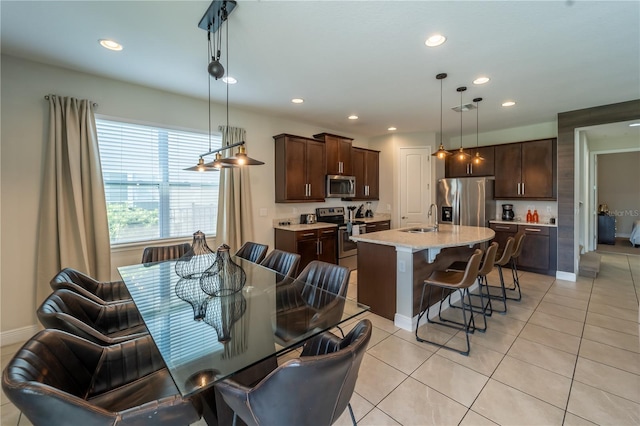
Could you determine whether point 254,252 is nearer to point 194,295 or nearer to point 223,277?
point 223,277

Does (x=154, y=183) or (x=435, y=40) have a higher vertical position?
(x=435, y=40)

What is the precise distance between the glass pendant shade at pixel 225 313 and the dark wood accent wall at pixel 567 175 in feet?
16.7

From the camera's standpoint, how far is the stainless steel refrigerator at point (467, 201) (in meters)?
5.18

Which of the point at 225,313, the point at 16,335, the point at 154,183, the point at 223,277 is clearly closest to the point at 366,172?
the point at 154,183

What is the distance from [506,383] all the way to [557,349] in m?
0.87

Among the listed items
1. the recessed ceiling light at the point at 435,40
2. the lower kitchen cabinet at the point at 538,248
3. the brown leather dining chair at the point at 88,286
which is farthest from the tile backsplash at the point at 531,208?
the brown leather dining chair at the point at 88,286

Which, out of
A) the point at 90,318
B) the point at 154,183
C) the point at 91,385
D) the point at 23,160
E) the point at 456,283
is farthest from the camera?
the point at 154,183

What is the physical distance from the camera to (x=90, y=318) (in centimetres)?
186

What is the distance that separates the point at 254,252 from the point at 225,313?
150 centimetres

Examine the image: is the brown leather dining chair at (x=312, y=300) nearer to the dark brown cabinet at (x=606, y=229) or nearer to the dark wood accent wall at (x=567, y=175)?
the dark wood accent wall at (x=567, y=175)

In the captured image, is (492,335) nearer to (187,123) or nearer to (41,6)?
(187,123)

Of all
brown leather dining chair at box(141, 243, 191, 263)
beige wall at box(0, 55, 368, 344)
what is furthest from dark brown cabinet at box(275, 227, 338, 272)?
beige wall at box(0, 55, 368, 344)

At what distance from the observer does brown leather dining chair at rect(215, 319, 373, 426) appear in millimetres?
950

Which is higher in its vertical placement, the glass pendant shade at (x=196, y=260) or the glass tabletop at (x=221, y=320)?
the glass pendant shade at (x=196, y=260)
